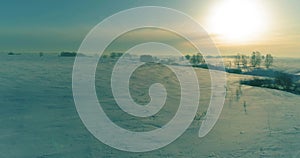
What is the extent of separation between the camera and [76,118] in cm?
893

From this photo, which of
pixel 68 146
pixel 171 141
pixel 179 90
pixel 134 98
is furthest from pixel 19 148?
pixel 179 90

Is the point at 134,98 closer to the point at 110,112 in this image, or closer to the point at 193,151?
the point at 110,112

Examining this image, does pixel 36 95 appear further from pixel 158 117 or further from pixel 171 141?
pixel 171 141

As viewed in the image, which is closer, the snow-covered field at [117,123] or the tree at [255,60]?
the snow-covered field at [117,123]

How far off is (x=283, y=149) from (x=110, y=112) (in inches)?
219

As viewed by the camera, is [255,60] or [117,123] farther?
[255,60]

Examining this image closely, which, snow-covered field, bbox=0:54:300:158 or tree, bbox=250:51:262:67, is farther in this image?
tree, bbox=250:51:262:67

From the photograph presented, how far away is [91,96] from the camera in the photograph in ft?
39.3

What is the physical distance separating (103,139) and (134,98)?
5201 mm

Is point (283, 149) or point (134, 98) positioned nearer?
point (283, 149)

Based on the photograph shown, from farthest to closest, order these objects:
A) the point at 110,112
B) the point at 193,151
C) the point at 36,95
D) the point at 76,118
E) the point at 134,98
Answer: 1. the point at 134,98
2. the point at 36,95
3. the point at 110,112
4. the point at 76,118
5. the point at 193,151

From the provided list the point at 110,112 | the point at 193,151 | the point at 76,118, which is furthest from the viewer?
the point at 110,112

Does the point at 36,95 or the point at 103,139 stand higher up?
the point at 36,95

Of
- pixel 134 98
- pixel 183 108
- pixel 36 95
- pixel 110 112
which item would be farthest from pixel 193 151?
pixel 36 95
